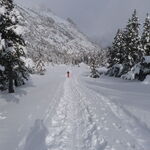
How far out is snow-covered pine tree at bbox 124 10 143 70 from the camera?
47.7 meters

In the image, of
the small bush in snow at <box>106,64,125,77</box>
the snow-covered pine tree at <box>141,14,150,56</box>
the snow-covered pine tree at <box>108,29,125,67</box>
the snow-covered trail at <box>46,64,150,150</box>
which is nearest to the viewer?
the snow-covered trail at <box>46,64,150,150</box>

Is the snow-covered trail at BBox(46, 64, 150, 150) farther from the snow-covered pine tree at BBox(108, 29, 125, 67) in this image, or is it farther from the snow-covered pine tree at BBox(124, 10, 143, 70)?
the snow-covered pine tree at BBox(108, 29, 125, 67)

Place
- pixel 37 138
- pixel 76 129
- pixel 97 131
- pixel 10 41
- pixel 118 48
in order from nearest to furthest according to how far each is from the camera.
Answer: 1. pixel 37 138
2. pixel 97 131
3. pixel 76 129
4. pixel 10 41
5. pixel 118 48

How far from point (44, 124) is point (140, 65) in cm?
2893

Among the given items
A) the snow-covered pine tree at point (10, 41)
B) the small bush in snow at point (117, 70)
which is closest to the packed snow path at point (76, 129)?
the snow-covered pine tree at point (10, 41)

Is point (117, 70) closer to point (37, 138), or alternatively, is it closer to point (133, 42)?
point (133, 42)

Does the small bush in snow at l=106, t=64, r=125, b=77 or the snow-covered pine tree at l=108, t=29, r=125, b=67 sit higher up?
the snow-covered pine tree at l=108, t=29, r=125, b=67

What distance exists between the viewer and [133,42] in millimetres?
47625

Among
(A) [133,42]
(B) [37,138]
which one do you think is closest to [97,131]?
(B) [37,138]

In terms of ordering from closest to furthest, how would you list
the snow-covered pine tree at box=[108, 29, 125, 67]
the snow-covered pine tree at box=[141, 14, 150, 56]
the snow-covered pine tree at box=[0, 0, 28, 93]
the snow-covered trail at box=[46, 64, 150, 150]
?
the snow-covered trail at box=[46, 64, 150, 150] < the snow-covered pine tree at box=[0, 0, 28, 93] < the snow-covered pine tree at box=[141, 14, 150, 56] < the snow-covered pine tree at box=[108, 29, 125, 67]

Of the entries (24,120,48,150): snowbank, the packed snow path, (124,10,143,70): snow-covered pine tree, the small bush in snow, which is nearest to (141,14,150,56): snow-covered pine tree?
(124,10,143,70): snow-covered pine tree

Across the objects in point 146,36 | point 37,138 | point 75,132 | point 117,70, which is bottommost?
Answer: point 37,138

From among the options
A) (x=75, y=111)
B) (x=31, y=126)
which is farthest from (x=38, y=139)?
(x=75, y=111)

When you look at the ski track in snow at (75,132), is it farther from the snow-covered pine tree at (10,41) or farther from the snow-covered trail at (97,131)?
the snow-covered pine tree at (10,41)
